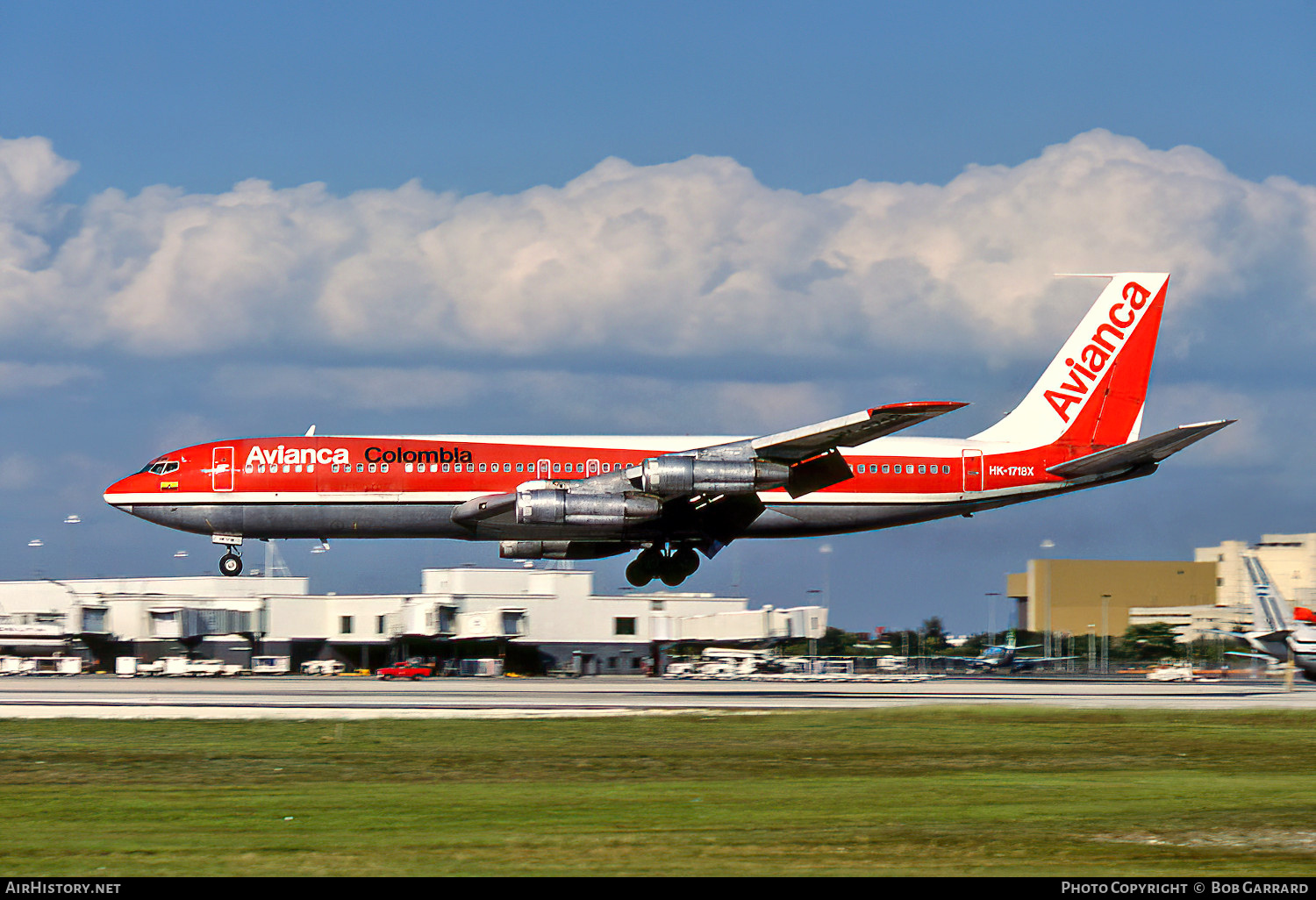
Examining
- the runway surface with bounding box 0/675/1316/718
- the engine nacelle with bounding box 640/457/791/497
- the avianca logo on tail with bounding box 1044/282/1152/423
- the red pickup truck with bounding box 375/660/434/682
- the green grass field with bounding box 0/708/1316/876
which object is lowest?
the red pickup truck with bounding box 375/660/434/682

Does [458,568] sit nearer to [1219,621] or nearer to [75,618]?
[75,618]

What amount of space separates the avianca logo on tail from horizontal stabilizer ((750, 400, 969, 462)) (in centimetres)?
1115

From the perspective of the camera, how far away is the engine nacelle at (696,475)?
4266 cm

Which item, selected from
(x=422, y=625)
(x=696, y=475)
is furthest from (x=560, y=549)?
(x=422, y=625)

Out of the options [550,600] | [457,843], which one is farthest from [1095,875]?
[550,600]

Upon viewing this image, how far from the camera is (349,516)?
149ft

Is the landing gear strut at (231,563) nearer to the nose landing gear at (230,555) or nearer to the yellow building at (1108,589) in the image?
the nose landing gear at (230,555)

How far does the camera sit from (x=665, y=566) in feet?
159

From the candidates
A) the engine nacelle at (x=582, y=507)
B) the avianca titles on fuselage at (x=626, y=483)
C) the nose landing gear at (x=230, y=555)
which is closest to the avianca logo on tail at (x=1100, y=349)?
the avianca titles on fuselage at (x=626, y=483)

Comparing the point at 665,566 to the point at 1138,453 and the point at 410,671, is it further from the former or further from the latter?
the point at 410,671

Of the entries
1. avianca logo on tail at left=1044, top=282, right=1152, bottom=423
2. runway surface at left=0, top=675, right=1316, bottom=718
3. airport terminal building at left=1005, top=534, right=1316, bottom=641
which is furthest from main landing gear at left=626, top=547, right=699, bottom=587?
airport terminal building at left=1005, top=534, right=1316, bottom=641

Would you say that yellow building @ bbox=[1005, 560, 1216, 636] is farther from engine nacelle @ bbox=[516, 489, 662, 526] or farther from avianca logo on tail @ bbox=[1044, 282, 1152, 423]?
engine nacelle @ bbox=[516, 489, 662, 526]

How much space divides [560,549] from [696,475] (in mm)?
7723

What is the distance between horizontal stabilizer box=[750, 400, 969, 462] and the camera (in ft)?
131
